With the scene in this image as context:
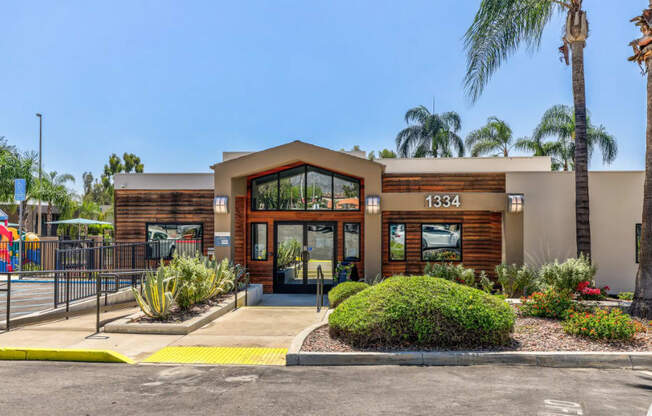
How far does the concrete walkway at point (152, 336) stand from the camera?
25.3ft

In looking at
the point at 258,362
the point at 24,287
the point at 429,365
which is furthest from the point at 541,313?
the point at 24,287

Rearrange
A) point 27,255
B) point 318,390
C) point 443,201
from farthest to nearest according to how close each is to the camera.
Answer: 1. point 27,255
2. point 443,201
3. point 318,390

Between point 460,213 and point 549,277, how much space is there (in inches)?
152

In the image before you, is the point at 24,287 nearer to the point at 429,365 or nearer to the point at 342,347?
the point at 342,347

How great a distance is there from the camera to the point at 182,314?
9844 mm

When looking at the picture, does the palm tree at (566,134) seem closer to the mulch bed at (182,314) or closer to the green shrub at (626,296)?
the green shrub at (626,296)

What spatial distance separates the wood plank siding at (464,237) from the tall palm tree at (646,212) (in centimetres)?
506

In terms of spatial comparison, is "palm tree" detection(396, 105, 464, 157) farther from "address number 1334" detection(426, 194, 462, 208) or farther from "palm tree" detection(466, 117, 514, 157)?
"address number 1334" detection(426, 194, 462, 208)

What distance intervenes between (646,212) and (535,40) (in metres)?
5.33

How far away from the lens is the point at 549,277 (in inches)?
449

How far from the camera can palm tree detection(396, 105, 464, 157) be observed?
32.5 metres

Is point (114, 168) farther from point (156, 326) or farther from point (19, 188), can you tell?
point (156, 326)


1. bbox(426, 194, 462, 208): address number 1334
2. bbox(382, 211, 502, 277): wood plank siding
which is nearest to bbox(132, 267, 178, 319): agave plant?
bbox(382, 211, 502, 277): wood plank siding

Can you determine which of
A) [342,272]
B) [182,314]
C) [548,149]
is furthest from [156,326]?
[548,149]
